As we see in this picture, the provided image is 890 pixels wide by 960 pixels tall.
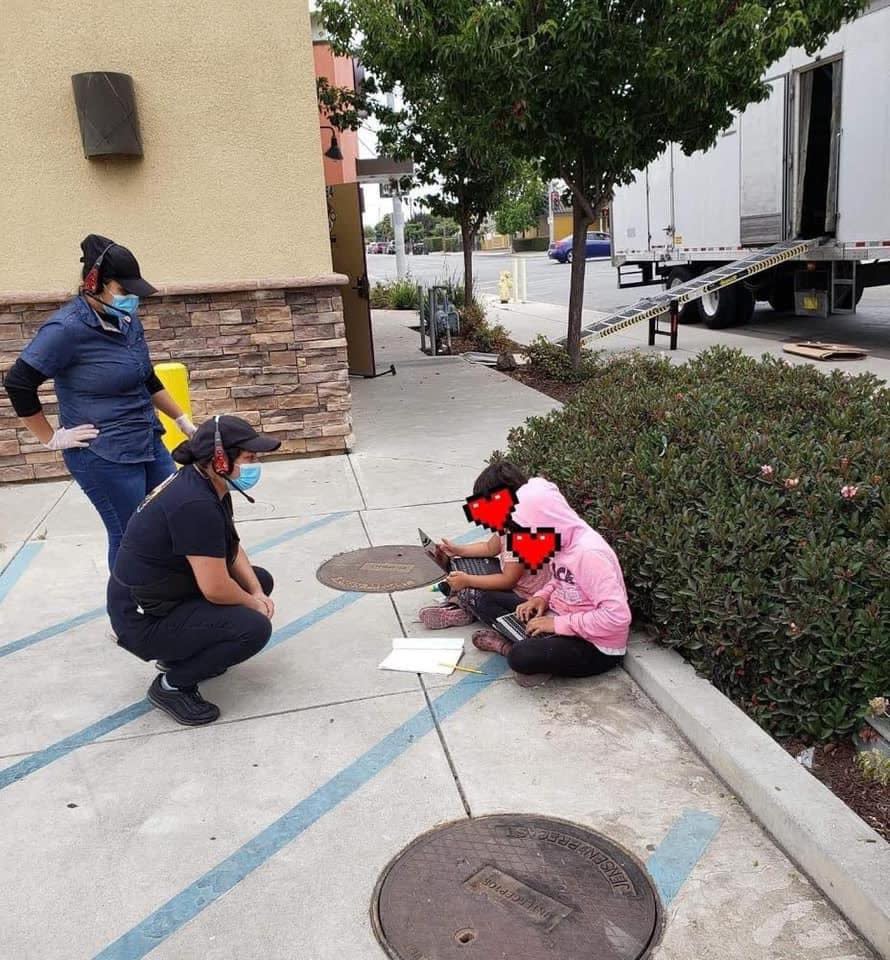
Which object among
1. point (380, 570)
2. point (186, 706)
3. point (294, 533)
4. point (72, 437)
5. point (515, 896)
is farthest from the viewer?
point (294, 533)

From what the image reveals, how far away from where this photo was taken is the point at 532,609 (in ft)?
12.6

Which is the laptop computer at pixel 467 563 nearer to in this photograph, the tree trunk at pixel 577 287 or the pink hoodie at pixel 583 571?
the pink hoodie at pixel 583 571

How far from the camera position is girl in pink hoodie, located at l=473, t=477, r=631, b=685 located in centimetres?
359

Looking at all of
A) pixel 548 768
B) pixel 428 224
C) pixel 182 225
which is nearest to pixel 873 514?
pixel 548 768

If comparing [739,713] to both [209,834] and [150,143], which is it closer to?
[209,834]

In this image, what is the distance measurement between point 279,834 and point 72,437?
2026mm

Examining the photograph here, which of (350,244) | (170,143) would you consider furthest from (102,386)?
(350,244)

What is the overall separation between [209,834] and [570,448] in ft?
9.73

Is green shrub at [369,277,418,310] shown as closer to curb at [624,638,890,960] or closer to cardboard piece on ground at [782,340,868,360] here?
cardboard piece on ground at [782,340,868,360]

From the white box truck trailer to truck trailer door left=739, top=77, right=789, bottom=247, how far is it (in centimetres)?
2

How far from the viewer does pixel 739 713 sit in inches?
128

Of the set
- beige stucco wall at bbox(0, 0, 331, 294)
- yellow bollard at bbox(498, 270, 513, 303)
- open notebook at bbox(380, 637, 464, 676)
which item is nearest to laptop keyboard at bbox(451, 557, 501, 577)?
open notebook at bbox(380, 637, 464, 676)

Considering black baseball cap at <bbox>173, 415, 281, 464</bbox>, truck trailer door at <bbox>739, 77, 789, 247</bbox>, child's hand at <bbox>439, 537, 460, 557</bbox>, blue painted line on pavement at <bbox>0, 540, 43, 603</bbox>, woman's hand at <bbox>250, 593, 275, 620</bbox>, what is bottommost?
blue painted line on pavement at <bbox>0, 540, 43, 603</bbox>

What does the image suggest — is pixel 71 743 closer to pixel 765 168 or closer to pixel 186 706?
pixel 186 706
